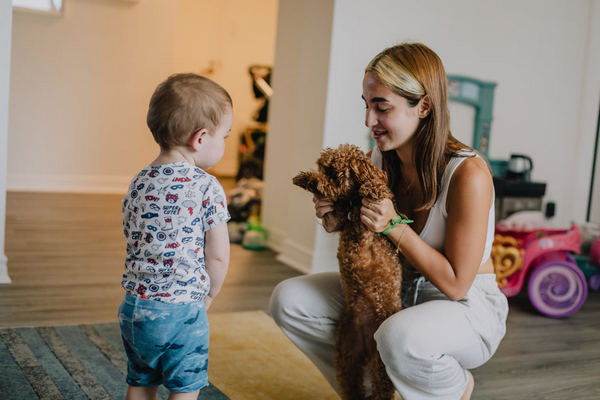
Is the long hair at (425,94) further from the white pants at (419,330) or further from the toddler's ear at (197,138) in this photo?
the toddler's ear at (197,138)

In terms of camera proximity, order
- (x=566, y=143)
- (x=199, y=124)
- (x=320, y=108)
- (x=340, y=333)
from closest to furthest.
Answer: (x=199, y=124) → (x=340, y=333) → (x=320, y=108) → (x=566, y=143)

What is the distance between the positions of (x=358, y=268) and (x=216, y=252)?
454 mm

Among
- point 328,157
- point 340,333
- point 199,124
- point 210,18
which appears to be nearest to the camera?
point 199,124

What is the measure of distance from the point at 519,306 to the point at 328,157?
2.23 metres

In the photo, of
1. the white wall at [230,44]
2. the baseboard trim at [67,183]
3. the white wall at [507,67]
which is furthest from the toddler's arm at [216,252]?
the white wall at [230,44]

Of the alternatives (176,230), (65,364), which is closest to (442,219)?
(176,230)

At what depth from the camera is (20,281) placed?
293cm

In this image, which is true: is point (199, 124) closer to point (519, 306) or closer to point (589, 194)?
point (519, 306)

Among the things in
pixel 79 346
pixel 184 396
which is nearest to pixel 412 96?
pixel 184 396

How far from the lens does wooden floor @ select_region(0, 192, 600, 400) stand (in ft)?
7.70

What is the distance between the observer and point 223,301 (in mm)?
2977

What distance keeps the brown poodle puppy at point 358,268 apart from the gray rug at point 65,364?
475 millimetres

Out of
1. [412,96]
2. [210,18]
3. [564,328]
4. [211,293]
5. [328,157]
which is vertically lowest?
[564,328]

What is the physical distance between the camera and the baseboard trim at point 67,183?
550 cm
